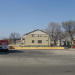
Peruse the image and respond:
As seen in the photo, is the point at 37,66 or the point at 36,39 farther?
the point at 36,39

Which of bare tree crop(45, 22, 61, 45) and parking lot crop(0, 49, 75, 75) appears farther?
bare tree crop(45, 22, 61, 45)

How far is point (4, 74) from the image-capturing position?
23.4 ft

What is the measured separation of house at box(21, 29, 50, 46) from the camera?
66.6 meters

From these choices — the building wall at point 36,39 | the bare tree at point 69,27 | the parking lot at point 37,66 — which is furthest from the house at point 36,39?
the parking lot at point 37,66

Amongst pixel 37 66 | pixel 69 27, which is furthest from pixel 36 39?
pixel 37 66

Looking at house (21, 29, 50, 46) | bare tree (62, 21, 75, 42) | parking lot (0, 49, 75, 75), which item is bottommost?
parking lot (0, 49, 75, 75)

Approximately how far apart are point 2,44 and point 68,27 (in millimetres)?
50839

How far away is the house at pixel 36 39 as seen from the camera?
6656 cm

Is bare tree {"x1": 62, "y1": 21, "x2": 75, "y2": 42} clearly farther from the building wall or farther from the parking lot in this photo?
the parking lot

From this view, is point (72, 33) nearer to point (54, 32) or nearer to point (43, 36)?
point (54, 32)

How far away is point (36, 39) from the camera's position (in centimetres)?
6719

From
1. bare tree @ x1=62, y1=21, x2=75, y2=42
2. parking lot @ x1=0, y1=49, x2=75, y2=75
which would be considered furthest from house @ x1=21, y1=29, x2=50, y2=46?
parking lot @ x1=0, y1=49, x2=75, y2=75

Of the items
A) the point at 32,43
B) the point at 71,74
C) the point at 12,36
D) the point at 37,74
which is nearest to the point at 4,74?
the point at 37,74

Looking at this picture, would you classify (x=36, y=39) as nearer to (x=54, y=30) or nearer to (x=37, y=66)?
(x=54, y=30)
